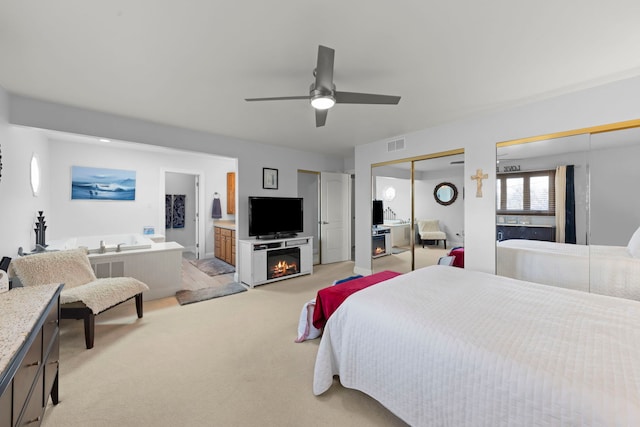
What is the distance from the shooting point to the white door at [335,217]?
225 inches

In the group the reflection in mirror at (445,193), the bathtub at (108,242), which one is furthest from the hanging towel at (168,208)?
the reflection in mirror at (445,193)

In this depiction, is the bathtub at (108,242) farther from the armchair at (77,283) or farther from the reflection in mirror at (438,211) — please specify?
the reflection in mirror at (438,211)

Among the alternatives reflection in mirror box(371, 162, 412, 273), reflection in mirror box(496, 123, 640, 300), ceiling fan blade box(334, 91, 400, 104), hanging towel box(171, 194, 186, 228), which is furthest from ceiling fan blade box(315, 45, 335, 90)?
hanging towel box(171, 194, 186, 228)

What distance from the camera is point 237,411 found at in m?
1.71

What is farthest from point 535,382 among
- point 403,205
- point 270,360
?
point 403,205

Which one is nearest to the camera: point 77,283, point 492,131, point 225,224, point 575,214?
point 77,283

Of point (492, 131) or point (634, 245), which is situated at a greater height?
point (492, 131)

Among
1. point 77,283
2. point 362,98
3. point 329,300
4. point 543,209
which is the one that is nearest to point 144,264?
point 77,283

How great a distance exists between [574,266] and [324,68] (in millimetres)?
3236

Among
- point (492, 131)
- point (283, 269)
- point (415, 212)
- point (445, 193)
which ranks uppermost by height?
point (492, 131)

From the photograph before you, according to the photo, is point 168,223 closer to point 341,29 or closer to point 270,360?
point 270,360

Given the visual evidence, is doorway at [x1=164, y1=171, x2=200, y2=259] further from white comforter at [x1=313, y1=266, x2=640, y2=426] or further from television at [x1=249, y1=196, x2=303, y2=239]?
white comforter at [x1=313, y1=266, x2=640, y2=426]

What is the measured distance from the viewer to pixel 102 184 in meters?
4.96

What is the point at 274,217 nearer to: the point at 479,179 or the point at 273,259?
the point at 273,259
